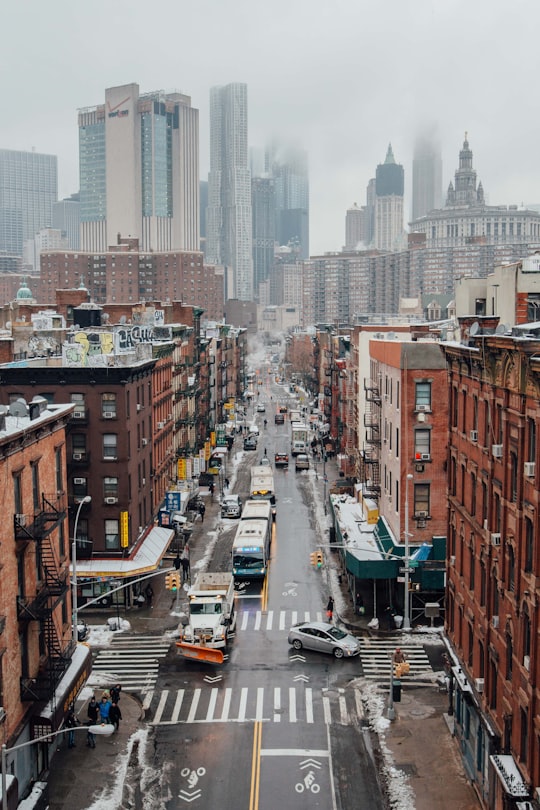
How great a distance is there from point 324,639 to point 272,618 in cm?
683

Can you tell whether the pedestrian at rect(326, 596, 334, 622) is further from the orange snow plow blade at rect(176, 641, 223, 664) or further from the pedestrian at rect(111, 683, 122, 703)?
the pedestrian at rect(111, 683, 122, 703)

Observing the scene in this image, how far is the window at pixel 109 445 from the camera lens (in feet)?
182

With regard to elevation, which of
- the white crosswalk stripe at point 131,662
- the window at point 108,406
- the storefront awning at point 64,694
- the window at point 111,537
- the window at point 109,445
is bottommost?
the white crosswalk stripe at point 131,662

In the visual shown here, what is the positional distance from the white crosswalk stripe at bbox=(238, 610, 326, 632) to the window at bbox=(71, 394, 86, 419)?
15.0m

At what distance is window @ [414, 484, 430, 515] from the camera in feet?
167

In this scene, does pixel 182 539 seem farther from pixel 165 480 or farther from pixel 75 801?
pixel 75 801

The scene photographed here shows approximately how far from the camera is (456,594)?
3731cm

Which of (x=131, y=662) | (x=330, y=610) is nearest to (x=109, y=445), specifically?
(x=131, y=662)

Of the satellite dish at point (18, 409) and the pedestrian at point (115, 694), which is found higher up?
the satellite dish at point (18, 409)

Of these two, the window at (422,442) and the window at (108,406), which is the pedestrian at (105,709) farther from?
the window at (422,442)

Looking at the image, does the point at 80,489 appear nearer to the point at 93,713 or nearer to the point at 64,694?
the point at 93,713

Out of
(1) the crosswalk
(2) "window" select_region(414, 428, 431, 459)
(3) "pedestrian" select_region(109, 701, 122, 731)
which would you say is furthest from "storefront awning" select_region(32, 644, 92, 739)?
(2) "window" select_region(414, 428, 431, 459)

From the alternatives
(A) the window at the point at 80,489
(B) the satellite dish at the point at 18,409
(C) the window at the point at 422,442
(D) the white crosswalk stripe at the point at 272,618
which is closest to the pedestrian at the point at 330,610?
(D) the white crosswalk stripe at the point at 272,618

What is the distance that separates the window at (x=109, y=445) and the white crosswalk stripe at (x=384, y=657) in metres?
18.5
